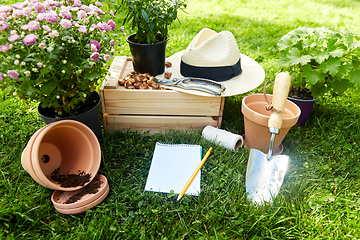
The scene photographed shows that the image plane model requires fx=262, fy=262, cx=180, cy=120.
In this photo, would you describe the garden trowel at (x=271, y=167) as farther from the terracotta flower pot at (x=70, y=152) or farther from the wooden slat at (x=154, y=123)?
the terracotta flower pot at (x=70, y=152)

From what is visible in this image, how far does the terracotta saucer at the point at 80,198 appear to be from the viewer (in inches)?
54.7

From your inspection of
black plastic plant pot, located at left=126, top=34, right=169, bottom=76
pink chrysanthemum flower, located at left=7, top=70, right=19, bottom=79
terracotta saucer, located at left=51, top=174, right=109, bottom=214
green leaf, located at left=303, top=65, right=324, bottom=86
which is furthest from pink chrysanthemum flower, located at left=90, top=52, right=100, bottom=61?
green leaf, located at left=303, top=65, right=324, bottom=86

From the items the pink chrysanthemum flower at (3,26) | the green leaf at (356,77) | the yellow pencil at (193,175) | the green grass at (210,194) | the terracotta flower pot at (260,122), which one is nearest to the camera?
the pink chrysanthemum flower at (3,26)

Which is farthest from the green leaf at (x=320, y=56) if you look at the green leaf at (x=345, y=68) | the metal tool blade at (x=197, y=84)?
the metal tool blade at (x=197, y=84)

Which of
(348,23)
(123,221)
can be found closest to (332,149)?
(123,221)

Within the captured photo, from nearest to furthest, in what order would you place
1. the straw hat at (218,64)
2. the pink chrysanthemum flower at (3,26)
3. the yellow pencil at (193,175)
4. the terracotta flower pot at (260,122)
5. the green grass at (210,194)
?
the pink chrysanthemum flower at (3,26)
the green grass at (210,194)
the yellow pencil at (193,175)
the terracotta flower pot at (260,122)
the straw hat at (218,64)

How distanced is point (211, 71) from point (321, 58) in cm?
76

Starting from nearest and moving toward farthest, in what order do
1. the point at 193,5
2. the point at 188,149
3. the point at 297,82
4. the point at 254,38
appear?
the point at 188,149 < the point at 297,82 < the point at 254,38 < the point at 193,5

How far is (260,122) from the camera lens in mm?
1735

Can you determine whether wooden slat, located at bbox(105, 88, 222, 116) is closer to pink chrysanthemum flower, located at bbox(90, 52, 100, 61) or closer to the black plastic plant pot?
the black plastic plant pot

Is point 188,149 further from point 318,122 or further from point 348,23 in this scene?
point 348,23

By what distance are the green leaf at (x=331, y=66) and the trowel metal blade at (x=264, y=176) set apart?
2.25 feet

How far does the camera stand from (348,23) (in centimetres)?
454

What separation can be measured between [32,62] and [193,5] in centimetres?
440
